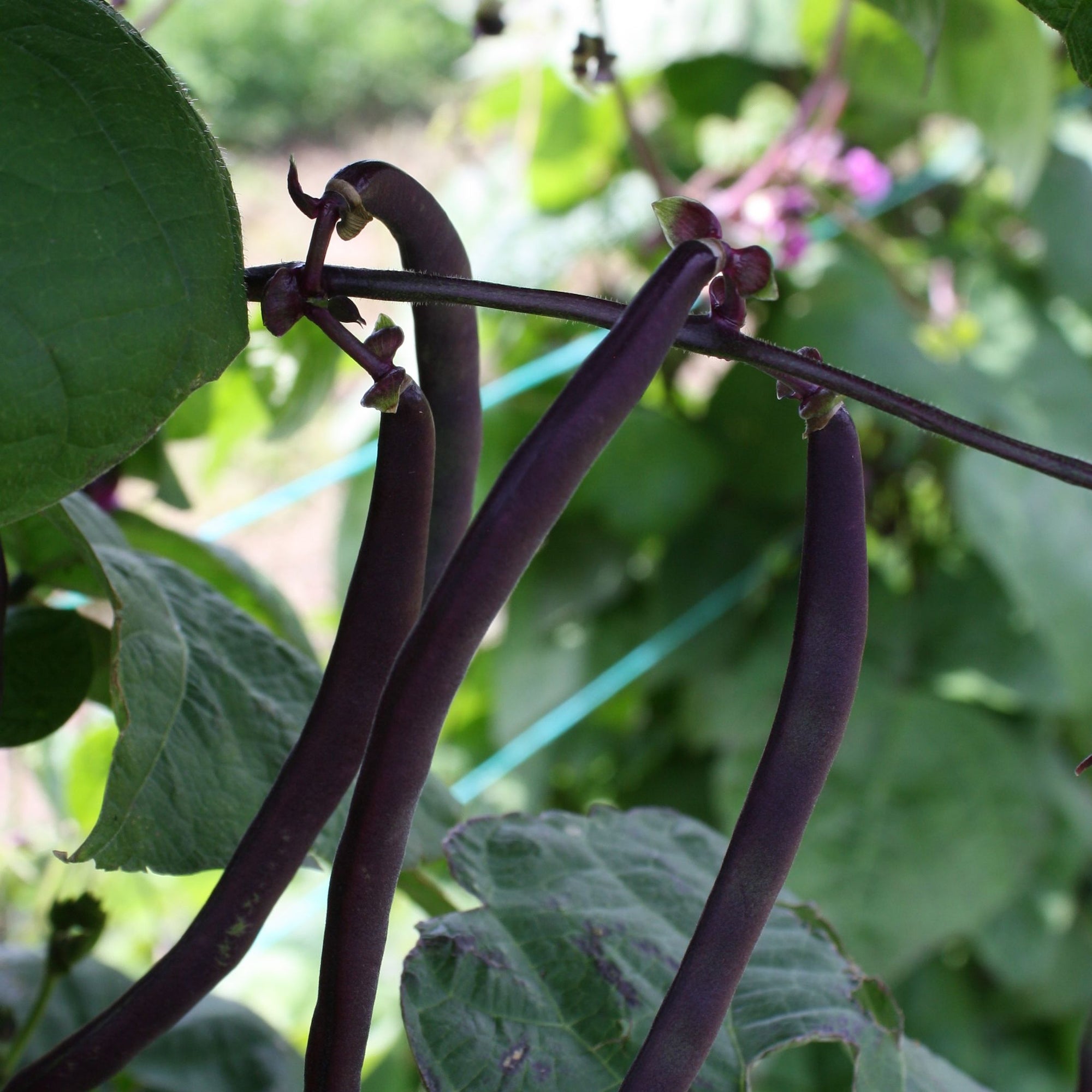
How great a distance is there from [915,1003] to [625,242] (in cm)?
83

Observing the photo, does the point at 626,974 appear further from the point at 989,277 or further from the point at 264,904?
the point at 989,277

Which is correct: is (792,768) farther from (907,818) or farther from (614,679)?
(614,679)

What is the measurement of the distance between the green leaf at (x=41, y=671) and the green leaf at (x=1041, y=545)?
2.94 ft

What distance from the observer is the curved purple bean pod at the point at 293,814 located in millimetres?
270

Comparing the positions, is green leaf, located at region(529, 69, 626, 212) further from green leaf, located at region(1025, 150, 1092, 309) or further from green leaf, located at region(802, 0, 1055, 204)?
green leaf, located at region(1025, 150, 1092, 309)

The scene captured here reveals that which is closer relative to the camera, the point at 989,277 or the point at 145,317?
the point at 145,317

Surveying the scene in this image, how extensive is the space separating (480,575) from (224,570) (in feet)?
1.06

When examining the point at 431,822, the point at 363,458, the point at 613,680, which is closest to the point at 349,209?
the point at 431,822

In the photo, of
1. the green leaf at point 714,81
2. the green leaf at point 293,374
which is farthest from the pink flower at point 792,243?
the green leaf at point 293,374

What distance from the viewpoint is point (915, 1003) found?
130 centimetres

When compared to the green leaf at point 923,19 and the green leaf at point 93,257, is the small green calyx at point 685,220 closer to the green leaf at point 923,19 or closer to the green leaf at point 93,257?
the green leaf at point 93,257

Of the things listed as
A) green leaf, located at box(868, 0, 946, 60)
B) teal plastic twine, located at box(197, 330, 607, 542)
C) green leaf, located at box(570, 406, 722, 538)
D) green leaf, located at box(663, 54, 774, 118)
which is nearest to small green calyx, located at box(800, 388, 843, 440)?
green leaf, located at box(868, 0, 946, 60)

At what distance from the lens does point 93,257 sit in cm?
25

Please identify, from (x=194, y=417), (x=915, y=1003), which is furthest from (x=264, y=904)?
(x=915, y=1003)
